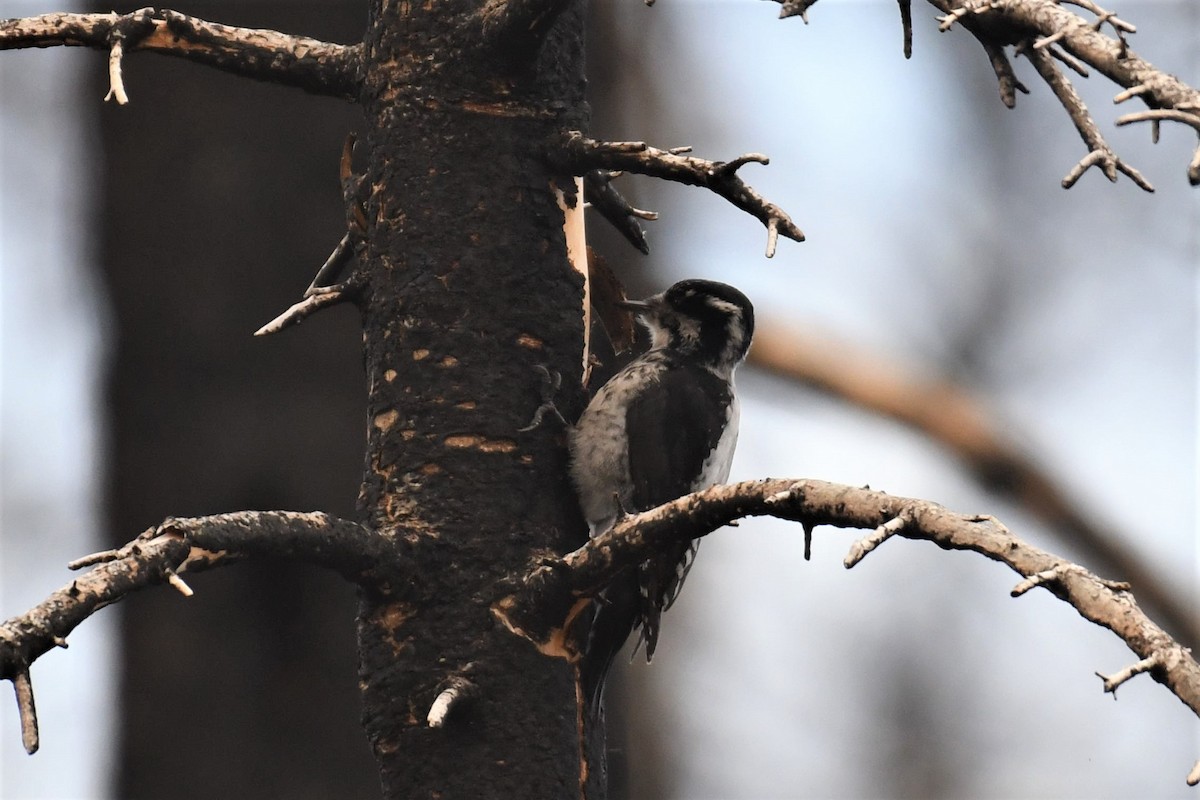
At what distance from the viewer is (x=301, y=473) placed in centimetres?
375

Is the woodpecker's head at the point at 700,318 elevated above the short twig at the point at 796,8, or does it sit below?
below

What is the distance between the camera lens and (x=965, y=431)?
15.4 feet

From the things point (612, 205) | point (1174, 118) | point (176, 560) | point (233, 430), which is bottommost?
point (233, 430)

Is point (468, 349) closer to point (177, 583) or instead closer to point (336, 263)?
point (336, 263)

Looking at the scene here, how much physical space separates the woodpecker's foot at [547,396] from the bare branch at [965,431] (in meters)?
2.01

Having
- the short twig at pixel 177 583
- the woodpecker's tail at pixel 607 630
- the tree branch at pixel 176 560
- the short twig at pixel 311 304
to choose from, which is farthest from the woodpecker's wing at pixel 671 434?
the short twig at pixel 177 583

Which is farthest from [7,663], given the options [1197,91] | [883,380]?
[883,380]

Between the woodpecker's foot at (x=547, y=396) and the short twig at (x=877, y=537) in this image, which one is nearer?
the short twig at (x=877, y=537)

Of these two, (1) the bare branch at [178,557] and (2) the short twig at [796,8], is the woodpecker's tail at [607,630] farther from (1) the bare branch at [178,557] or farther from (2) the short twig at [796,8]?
(2) the short twig at [796,8]

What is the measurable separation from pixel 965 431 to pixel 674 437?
4.62 ft

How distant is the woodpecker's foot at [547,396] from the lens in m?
2.62

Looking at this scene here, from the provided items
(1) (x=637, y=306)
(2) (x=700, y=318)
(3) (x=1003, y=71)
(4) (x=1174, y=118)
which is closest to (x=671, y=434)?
(1) (x=637, y=306)

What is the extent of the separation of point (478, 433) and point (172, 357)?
1.44m

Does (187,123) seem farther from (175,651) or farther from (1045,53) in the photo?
(1045,53)
